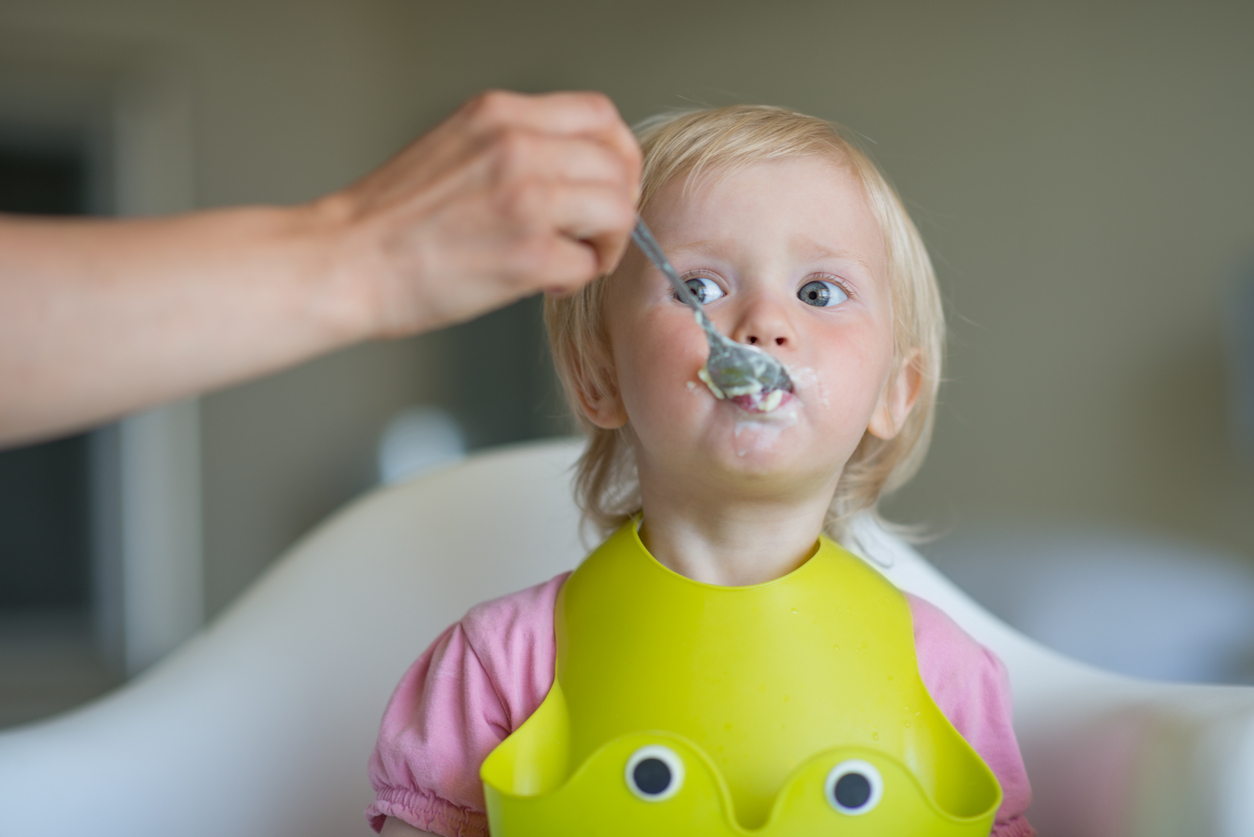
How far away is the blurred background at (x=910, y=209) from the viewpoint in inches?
73.7

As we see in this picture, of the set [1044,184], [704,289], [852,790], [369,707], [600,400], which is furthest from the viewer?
[1044,184]

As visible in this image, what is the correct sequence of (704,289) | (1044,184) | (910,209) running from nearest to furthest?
(704,289)
(1044,184)
(910,209)

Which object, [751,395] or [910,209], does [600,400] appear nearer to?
[751,395]

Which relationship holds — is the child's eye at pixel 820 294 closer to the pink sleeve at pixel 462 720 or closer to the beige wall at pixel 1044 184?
the pink sleeve at pixel 462 720

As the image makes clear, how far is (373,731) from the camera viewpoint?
0.99 metres

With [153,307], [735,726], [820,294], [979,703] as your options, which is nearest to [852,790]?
[735,726]

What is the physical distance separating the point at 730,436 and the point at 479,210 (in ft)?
0.73

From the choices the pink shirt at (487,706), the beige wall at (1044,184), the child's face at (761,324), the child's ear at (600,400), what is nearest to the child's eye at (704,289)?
the child's face at (761,324)

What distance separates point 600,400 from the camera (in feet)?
2.63

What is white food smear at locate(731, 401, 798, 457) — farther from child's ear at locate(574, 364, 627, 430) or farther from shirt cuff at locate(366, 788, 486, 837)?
shirt cuff at locate(366, 788, 486, 837)

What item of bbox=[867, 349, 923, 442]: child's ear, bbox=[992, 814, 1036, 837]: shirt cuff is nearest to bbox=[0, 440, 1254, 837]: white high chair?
bbox=[992, 814, 1036, 837]: shirt cuff

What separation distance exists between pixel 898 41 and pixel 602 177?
6.83ft

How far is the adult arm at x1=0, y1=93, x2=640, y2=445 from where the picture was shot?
16.8 inches

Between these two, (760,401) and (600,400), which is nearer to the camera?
(760,401)
